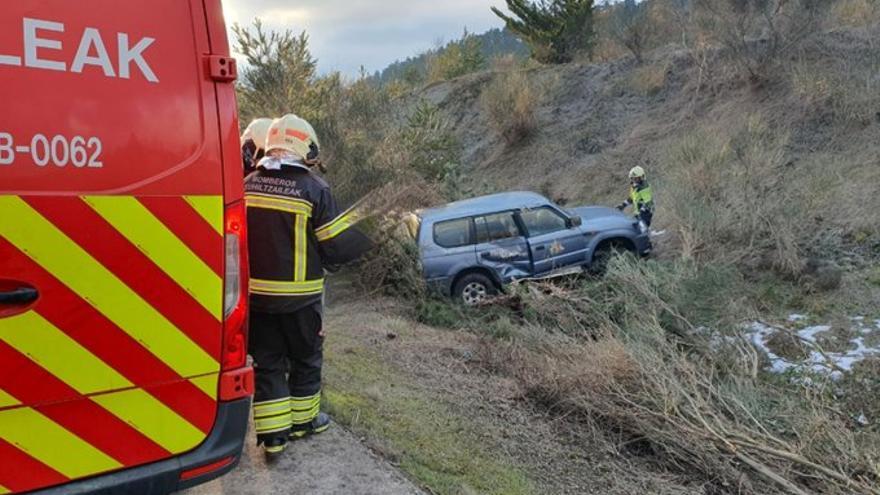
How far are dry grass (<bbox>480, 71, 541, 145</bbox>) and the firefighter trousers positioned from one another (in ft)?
61.4

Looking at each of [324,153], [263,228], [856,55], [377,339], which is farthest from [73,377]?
[856,55]

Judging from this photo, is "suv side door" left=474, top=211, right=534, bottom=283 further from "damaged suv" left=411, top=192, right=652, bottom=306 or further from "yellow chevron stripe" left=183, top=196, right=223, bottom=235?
"yellow chevron stripe" left=183, top=196, right=223, bottom=235

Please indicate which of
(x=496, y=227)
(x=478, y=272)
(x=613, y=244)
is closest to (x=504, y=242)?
(x=496, y=227)

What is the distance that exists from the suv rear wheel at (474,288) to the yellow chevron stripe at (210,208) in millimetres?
7478

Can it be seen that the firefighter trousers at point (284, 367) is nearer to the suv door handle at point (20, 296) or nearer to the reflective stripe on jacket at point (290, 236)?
the reflective stripe on jacket at point (290, 236)

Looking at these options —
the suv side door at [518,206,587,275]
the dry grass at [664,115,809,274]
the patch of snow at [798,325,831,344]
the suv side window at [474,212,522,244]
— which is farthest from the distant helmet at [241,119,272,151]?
the dry grass at [664,115,809,274]

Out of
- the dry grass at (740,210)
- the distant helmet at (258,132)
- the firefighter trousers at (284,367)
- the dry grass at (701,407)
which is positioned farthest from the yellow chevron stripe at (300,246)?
the dry grass at (740,210)

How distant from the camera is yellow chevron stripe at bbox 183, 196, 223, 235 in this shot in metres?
2.28

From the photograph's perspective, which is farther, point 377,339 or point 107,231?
point 377,339

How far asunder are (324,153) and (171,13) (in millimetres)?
8841

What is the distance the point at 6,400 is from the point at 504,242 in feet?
27.4

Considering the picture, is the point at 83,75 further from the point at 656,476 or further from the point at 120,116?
the point at 656,476

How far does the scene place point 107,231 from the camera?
212 centimetres

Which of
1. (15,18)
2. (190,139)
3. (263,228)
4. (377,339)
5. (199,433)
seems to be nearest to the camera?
(15,18)
